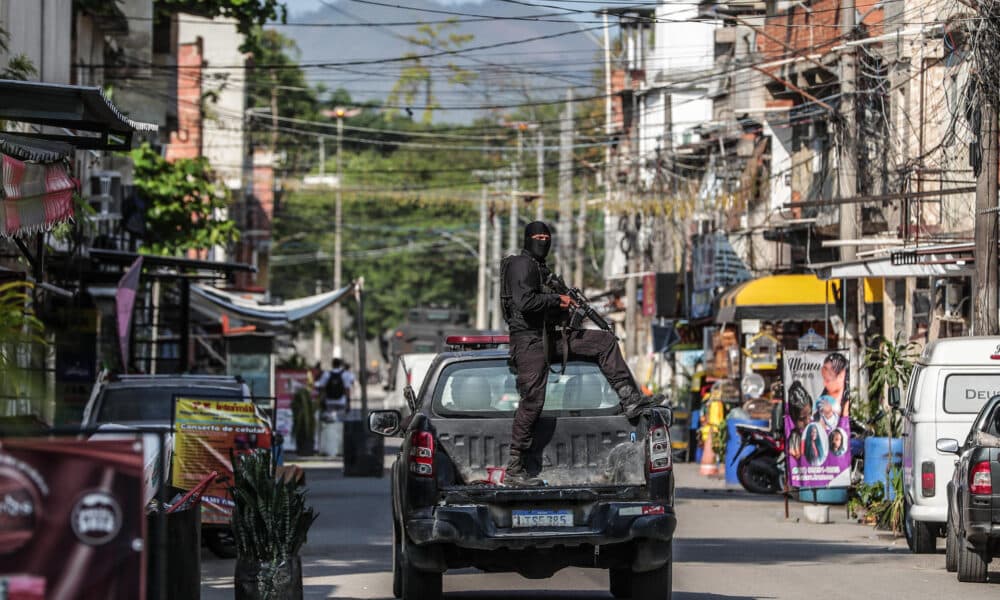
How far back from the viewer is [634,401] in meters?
11.9

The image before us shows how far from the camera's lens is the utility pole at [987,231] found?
65.0ft

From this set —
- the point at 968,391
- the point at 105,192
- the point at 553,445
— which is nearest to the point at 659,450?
the point at 553,445

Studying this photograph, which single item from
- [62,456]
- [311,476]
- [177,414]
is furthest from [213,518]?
[311,476]

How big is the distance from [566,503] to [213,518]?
222 inches

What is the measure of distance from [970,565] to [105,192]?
19818 mm

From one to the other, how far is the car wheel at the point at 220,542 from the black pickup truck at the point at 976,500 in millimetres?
6789

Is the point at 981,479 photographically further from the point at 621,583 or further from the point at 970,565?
the point at 621,583

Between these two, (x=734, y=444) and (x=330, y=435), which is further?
(x=330, y=435)

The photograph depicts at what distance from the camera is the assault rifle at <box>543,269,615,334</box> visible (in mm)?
12109

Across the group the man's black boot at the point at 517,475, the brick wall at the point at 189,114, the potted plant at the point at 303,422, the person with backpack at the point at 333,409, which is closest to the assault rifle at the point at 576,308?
the man's black boot at the point at 517,475

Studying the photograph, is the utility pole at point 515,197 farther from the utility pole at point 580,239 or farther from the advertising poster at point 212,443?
the advertising poster at point 212,443

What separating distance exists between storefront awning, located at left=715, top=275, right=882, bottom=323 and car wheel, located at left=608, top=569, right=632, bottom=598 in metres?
20.2

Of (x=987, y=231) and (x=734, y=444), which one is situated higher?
(x=987, y=231)

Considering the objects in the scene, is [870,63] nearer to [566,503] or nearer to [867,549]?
[867,549]
